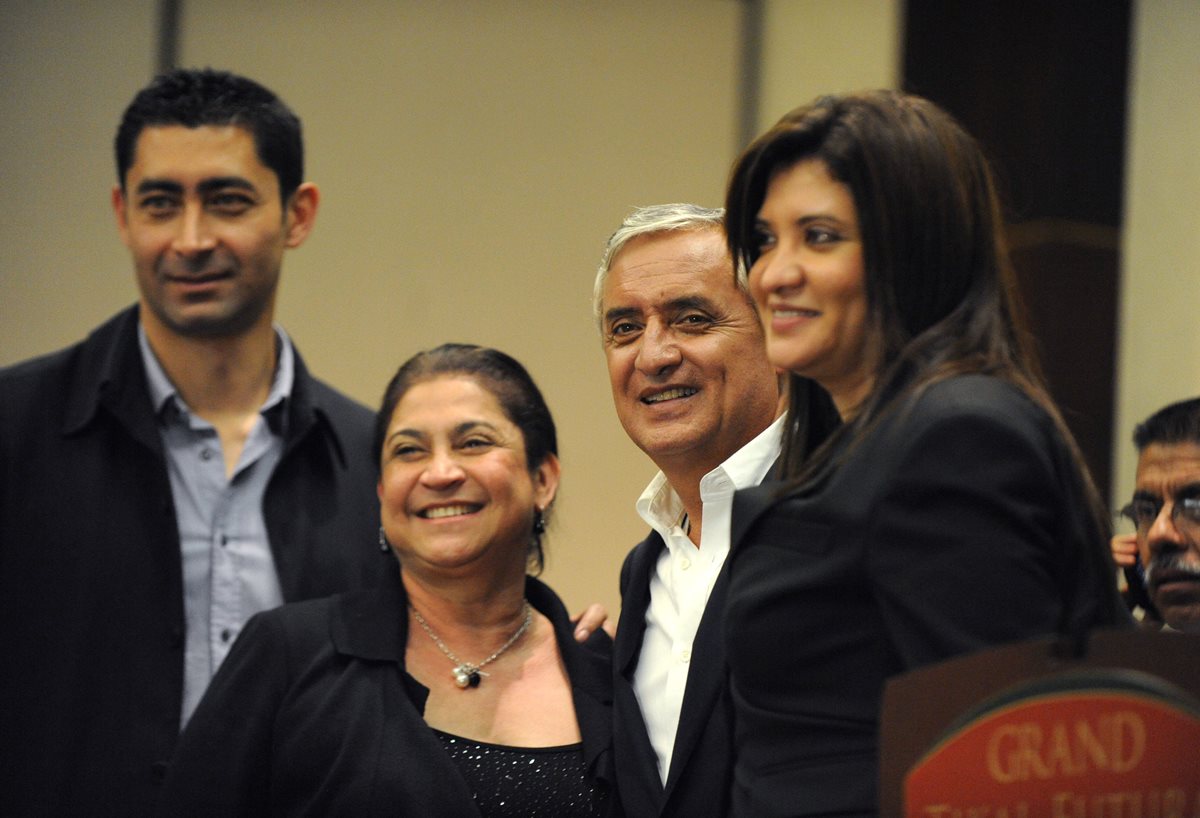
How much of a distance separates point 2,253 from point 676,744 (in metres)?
2.67

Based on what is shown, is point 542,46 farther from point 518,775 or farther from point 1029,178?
point 518,775

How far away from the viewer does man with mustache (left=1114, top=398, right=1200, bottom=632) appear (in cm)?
202

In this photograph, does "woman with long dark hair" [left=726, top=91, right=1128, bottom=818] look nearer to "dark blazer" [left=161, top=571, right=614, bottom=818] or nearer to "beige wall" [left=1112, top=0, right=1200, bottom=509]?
"dark blazer" [left=161, top=571, right=614, bottom=818]

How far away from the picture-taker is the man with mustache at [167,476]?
2418 millimetres

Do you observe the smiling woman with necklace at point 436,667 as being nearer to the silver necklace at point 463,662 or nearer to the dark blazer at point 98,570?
the silver necklace at point 463,662

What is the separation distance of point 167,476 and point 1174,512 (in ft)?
5.44

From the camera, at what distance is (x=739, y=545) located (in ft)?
4.32

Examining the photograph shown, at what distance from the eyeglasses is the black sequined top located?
902 mm

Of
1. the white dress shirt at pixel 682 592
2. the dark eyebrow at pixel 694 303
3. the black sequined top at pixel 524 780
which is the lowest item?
the black sequined top at pixel 524 780

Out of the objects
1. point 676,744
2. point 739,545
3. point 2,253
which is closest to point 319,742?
point 676,744

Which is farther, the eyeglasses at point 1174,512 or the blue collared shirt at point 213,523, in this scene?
the blue collared shirt at point 213,523

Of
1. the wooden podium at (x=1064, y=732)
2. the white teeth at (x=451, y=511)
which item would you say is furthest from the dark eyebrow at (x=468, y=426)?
the wooden podium at (x=1064, y=732)

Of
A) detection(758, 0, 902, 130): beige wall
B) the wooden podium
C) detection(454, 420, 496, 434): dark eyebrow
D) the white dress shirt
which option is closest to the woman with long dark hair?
the wooden podium

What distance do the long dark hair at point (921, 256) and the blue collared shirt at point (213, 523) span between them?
152 cm
